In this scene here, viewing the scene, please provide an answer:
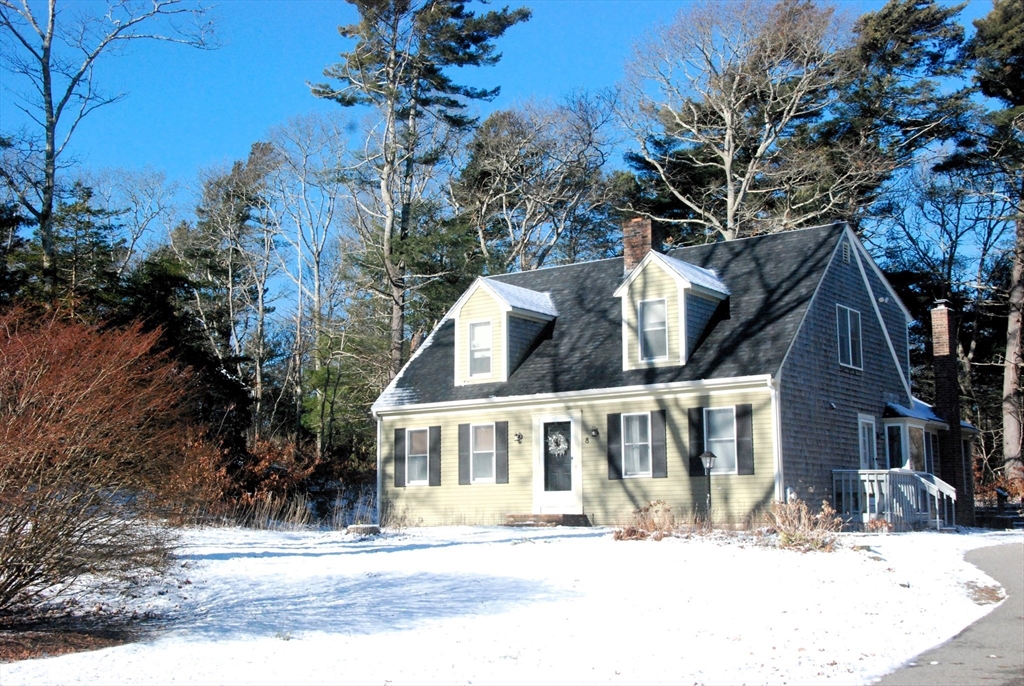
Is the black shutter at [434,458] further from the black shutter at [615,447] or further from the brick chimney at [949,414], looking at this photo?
the brick chimney at [949,414]

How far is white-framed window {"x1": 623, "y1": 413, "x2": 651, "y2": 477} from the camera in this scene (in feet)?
67.1

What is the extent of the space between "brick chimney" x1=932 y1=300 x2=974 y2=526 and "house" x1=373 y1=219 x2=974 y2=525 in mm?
265

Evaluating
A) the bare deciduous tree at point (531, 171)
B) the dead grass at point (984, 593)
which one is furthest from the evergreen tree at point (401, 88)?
the dead grass at point (984, 593)

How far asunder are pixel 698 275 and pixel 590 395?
352 centimetres

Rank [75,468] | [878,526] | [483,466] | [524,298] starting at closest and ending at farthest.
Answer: [75,468]
[878,526]
[483,466]
[524,298]

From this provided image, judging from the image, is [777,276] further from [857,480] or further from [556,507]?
[556,507]

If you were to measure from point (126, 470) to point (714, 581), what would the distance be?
6210 millimetres

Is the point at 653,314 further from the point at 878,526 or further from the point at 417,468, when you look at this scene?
the point at 417,468

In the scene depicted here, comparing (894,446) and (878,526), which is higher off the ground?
(894,446)

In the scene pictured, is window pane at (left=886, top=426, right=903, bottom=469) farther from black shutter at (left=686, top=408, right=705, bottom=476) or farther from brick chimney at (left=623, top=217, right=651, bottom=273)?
brick chimney at (left=623, top=217, right=651, bottom=273)

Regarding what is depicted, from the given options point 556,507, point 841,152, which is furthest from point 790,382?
point 841,152

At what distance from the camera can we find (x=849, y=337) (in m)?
21.9

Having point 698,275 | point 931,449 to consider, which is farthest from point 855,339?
point 698,275

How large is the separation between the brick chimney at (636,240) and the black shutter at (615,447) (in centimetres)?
437
